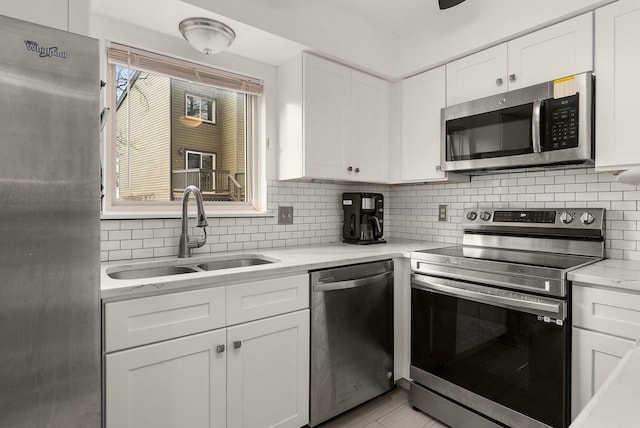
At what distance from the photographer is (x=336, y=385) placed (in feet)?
6.30

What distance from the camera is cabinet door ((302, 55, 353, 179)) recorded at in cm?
223

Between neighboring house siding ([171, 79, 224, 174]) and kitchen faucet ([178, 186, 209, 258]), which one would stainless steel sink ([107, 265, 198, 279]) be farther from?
neighboring house siding ([171, 79, 224, 174])

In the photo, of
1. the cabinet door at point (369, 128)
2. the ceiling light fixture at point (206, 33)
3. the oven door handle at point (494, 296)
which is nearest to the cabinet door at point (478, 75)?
the cabinet door at point (369, 128)

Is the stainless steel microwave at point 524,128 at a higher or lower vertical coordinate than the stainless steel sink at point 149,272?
higher

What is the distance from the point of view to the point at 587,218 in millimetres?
1929

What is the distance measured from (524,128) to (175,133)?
202 centimetres

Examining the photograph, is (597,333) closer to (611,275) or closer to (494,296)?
(611,275)

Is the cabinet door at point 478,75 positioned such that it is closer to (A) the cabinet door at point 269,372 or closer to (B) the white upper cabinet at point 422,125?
(B) the white upper cabinet at point 422,125

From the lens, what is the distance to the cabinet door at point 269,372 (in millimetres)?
1574

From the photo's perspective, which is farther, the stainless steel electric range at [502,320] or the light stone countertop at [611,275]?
the stainless steel electric range at [502,320]

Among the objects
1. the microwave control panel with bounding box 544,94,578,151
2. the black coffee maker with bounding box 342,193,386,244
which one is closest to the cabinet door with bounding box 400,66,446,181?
the black coffee maker with bounding box 342,193,386,244

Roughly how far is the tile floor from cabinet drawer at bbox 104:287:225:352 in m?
0.98

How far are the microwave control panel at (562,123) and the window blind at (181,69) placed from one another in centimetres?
174

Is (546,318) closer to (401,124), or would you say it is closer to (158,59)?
(401,124)
